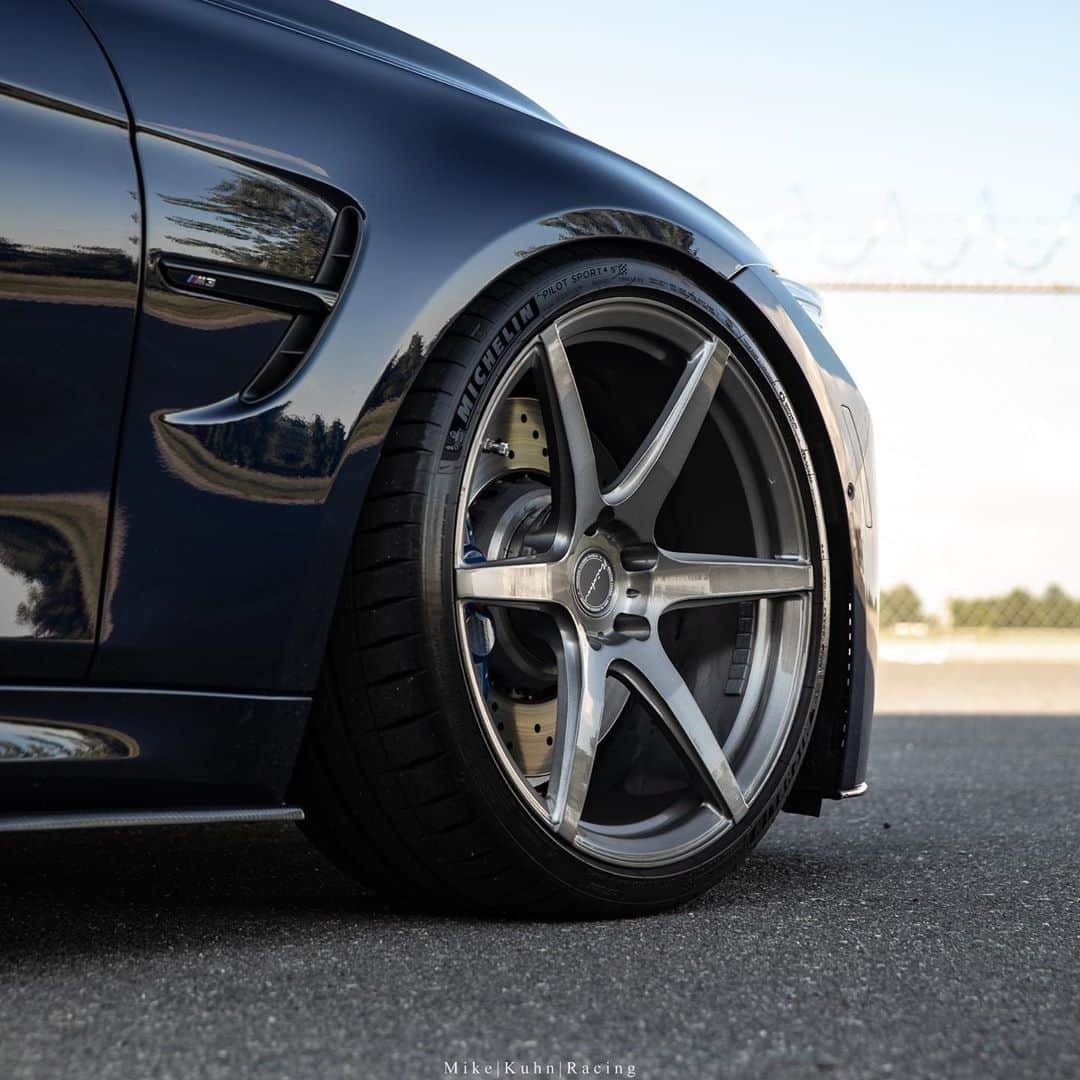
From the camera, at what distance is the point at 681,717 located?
1.84 m

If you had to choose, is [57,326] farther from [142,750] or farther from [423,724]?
[423,724]

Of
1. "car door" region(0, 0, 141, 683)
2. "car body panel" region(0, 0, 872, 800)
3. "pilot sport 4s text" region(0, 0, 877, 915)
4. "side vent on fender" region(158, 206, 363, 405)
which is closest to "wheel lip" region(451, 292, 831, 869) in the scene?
"pilot sport 4s text" region(0, 0, 877, 915)

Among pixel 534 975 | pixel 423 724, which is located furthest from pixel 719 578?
pixel 534 975

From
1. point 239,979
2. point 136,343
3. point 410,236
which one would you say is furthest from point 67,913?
point 410,236

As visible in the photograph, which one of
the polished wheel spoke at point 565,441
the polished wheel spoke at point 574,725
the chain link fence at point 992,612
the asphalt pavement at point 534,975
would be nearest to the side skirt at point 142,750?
the asphalt pavement at point 534,975

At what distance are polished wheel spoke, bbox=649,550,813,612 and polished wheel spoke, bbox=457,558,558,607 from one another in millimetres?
195

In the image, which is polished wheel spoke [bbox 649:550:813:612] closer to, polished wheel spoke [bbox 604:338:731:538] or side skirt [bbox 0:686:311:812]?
polished wheel spoke [bbox 604:338:731:538]

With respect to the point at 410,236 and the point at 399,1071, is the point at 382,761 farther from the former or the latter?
the point at 410,236

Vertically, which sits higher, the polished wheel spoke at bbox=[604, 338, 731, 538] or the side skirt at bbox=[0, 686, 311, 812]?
the polished wheel spoke at bbox=[604, 338, 731, 538]

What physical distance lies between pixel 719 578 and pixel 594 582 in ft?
0.79

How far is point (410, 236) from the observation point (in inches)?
62.6

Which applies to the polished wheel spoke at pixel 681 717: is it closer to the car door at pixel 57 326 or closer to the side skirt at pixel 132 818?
the side skirt at pixel 132 818

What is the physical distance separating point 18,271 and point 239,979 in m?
0.72

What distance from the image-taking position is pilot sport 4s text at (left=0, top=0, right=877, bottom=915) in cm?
137
